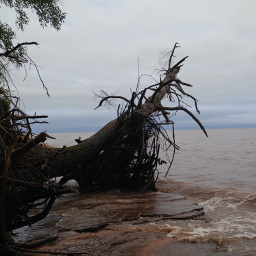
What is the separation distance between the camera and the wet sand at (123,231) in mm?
3672

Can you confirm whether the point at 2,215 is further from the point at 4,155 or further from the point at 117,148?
the point at 117,148

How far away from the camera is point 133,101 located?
7.59 m

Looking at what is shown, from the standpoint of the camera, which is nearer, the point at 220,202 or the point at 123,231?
the point at 123,231

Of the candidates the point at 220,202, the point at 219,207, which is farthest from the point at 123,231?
the point at 220,202

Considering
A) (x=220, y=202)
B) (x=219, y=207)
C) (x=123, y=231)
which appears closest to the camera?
(x=123, y=231)

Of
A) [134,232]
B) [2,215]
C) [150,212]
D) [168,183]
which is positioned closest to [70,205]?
[150,212]

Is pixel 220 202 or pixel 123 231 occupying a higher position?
pixel 123 231

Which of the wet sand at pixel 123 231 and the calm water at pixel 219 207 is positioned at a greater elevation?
the wet sand at pixel 123 231

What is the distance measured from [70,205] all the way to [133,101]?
9.38ft

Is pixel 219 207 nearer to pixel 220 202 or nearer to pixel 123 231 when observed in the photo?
pixel 220 202

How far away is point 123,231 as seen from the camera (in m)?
4.30

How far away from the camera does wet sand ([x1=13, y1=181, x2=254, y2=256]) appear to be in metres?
3.67

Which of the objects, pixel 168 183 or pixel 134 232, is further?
pixel 168 183

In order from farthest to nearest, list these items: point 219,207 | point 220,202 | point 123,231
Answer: point 220,202 < point 219,207 < point 123,231
